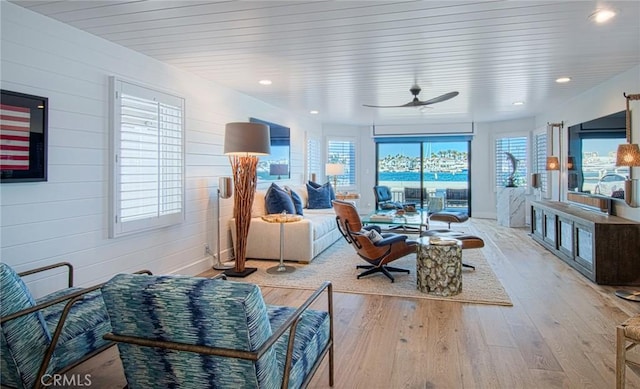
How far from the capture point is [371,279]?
4293 millimetres

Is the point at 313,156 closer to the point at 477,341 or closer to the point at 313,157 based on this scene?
the point at 313,157

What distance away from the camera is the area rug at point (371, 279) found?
3.72 meters

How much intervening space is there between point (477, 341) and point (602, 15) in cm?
261

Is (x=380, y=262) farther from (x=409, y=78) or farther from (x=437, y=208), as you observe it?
(x=437, y=208)

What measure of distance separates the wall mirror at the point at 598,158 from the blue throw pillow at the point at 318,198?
401 centimetres

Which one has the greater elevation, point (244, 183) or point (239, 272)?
point (244, 183)

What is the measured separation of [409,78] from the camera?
4.66 m

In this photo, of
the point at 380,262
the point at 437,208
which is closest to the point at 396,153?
the point at 437,208

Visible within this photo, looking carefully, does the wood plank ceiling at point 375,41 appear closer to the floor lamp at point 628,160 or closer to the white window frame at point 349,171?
the floor lamp at point 628,160

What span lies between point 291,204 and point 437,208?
2.97m

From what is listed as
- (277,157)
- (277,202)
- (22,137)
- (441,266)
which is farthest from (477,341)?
(277,157)

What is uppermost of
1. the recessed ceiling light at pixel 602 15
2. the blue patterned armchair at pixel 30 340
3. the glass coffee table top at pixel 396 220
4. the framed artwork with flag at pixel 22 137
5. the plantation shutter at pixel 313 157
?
the recessed ceiling light at pixel 602 15

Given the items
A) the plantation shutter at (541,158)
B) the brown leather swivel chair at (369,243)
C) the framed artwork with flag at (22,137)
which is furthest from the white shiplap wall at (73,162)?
the plantation shutter at (541,158)

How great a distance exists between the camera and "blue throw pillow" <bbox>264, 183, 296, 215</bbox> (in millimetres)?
5375
